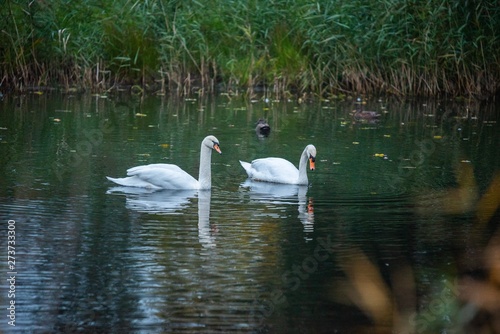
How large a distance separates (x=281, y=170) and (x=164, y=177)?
1582 mm

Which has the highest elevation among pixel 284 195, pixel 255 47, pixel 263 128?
pixel 255 47

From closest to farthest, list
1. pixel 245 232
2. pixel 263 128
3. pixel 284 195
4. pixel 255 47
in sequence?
pixel 245 232, pixel 284 195, pixel 263 128, pixel 255 47

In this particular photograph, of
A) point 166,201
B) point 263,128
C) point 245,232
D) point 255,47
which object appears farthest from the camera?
point 255,47

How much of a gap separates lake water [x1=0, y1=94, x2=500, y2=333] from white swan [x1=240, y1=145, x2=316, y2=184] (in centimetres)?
18

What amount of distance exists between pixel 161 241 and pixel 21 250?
1170mm

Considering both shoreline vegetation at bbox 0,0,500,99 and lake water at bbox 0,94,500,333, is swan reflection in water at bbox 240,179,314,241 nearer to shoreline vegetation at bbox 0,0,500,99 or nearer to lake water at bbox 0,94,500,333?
lake water at bbox 0,94,500,333

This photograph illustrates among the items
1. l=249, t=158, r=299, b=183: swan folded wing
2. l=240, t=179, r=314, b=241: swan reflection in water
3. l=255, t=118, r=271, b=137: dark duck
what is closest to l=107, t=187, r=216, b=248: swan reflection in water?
l=240, t=179, r=314, b=241: swan reflection in water

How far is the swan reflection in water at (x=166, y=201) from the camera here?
1062 cm

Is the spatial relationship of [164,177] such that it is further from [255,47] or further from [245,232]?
[255,47]

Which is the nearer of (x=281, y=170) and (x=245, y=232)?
(x=245, y=232)

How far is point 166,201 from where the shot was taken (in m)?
11.4

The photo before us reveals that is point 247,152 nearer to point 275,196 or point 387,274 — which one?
point 275,196

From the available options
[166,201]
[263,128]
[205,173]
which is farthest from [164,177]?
[263,128]

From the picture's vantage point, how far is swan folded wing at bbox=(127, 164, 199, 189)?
12.0 metres
